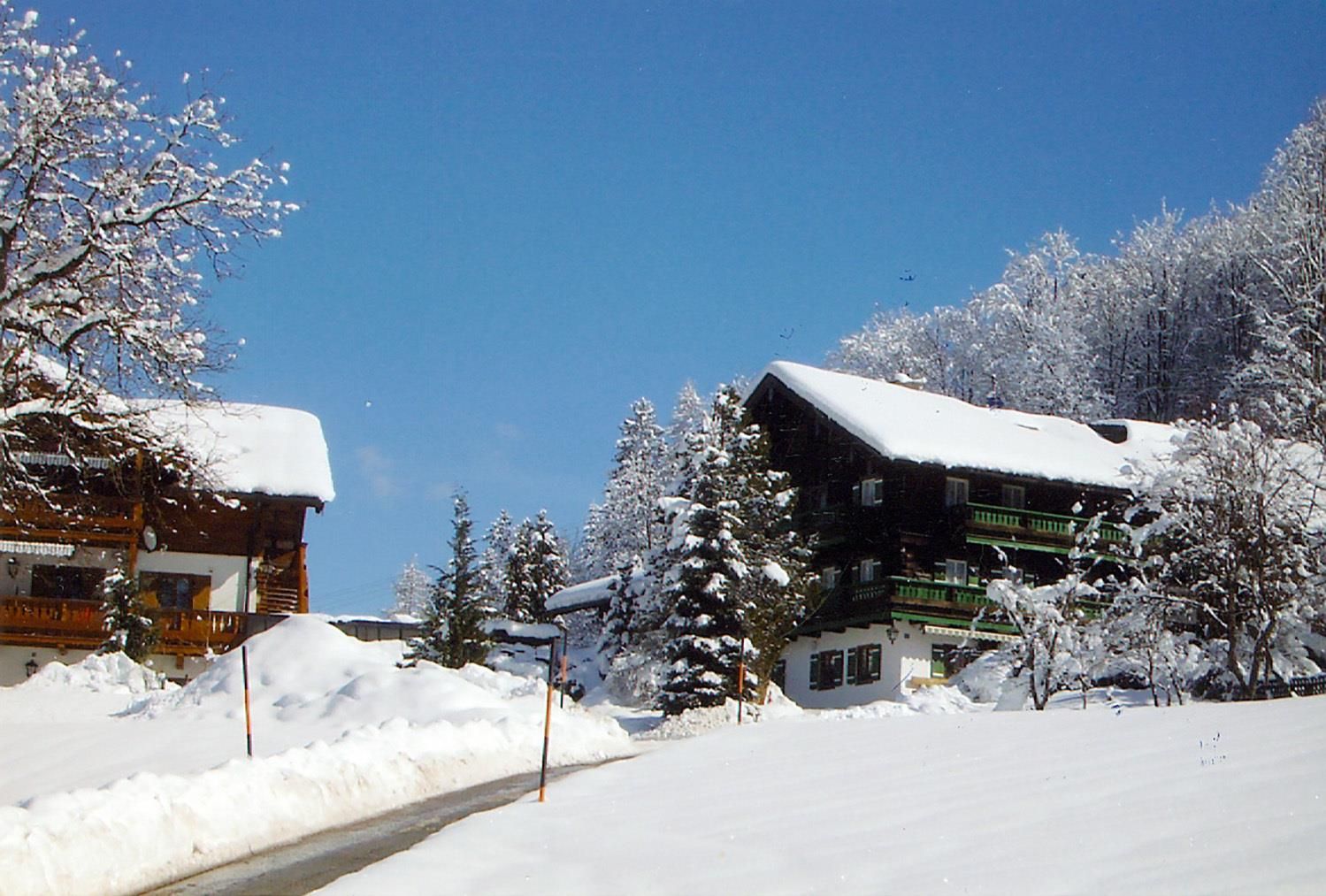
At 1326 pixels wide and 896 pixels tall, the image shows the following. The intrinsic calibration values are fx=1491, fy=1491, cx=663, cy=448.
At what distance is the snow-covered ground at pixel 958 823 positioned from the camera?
806 cm

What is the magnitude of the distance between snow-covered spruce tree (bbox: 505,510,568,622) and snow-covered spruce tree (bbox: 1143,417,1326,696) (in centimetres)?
3990

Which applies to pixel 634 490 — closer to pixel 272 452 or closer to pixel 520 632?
pixel 520 632

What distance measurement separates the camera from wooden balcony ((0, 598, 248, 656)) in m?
37.2

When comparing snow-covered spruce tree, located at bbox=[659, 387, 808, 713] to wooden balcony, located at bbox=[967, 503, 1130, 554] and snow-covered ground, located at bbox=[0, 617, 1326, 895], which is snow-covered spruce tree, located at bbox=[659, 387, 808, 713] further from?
snow-covered ground, located at bbox=[0, 617, 1326, 895]

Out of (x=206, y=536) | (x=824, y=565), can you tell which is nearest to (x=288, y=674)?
(x=206, y=536)

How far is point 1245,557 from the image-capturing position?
2795 centimetres

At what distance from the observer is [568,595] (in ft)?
207

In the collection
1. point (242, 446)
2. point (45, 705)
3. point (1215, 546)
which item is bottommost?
point (45, 705)

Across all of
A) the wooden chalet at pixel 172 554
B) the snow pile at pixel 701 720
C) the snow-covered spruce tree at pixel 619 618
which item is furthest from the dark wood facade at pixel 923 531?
the wooden chalet at pixel 172 554

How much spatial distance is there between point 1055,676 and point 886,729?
1283cm

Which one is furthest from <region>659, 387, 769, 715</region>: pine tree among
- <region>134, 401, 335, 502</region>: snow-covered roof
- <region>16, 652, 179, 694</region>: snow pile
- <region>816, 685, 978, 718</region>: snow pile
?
<region>16, 652, 179, 694</region>: snow pile

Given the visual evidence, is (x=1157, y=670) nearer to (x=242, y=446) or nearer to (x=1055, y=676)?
(x=1055, y=676)

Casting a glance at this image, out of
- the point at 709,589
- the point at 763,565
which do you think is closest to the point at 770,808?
the point at 709,589

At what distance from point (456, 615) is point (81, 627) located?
33.3 feet
